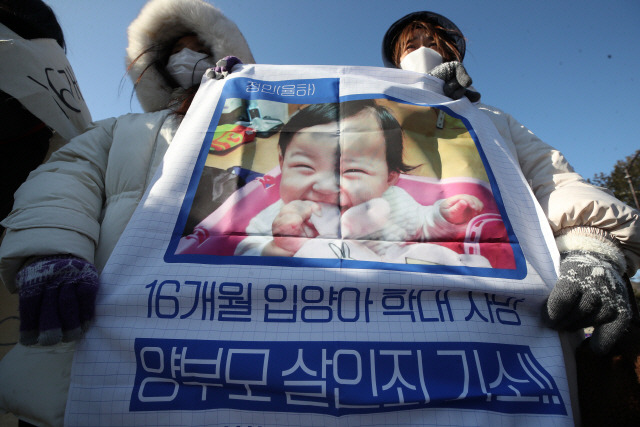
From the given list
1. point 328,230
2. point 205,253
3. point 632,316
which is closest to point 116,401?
point 205,253

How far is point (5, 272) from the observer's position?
88 centimetres

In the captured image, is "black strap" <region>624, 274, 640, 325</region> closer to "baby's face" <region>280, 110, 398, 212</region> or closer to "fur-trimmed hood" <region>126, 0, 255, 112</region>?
"baby's face" <region>280, 110, 398, 212</region>

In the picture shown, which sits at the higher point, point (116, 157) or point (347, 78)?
point (347, 78)

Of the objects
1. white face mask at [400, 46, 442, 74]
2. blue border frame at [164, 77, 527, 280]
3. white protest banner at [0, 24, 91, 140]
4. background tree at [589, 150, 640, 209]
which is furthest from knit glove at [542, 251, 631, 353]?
background tree at [589, 150, 640, 209]

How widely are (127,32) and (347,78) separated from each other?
4.01 feet

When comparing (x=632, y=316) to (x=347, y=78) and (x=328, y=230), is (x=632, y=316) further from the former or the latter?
(x=347, y=78)

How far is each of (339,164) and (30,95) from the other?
3.77 feet

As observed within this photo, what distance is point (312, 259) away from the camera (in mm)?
902

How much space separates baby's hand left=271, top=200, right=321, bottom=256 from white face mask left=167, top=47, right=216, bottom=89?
3.05 ft

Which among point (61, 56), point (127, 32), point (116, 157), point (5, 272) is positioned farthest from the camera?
point (127, 32)

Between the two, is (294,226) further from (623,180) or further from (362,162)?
(623,180)

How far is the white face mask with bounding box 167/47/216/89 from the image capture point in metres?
1.54

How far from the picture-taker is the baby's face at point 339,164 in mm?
1015

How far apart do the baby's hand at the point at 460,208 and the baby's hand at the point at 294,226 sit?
1.22 feet
